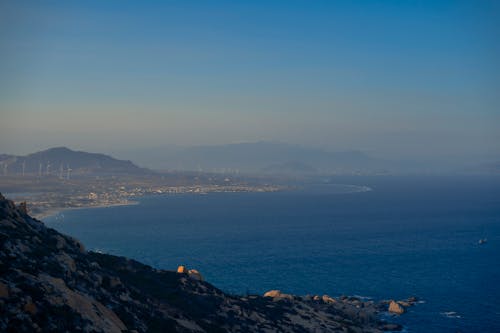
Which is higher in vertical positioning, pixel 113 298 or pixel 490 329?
pixel 113 298

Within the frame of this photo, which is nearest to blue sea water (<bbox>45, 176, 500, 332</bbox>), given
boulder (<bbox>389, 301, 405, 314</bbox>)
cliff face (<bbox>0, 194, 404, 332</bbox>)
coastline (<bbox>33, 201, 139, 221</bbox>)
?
boulder (<bbox>389, 301, 405, 314</bbox>)

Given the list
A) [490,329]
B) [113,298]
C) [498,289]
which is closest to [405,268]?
[498,289]

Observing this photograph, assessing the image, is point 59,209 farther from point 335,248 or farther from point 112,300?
point 112,300

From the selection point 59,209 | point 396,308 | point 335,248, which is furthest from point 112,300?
point 59,209

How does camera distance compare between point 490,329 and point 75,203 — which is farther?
point 75,203

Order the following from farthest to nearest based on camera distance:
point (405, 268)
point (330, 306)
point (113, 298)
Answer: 1. point (405, 268)
2. point (330, 306)
3. point (113, 298)

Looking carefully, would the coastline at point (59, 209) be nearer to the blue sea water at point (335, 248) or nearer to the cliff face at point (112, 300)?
the blue sea water at point (335, 248)

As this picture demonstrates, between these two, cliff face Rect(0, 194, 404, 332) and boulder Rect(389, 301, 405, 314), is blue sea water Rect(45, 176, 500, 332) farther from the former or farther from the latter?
cliff face Rect(0, 194, 404, 332)

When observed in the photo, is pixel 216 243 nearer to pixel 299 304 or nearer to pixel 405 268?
pixel 405 268
